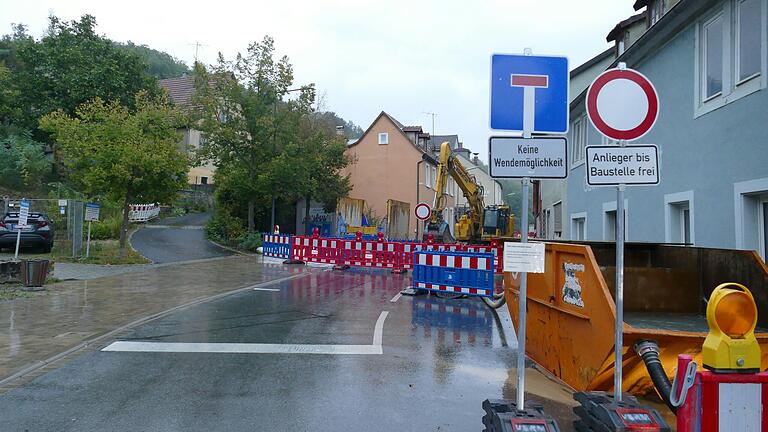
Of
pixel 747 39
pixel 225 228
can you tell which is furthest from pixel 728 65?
pixel 225 228

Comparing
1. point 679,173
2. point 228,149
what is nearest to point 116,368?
point 679,173

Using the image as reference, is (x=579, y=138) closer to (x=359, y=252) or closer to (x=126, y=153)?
(x=359, y=252)

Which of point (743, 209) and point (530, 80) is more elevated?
point (530, 80)

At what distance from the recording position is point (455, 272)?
12.8m

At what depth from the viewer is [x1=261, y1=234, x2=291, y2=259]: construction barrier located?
72.4 feet

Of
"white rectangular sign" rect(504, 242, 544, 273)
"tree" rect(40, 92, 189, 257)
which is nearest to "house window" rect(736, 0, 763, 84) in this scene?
"white rectangular sign" rect(504, 242, 544, 273)

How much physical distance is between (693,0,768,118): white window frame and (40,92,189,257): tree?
15641 millimetres

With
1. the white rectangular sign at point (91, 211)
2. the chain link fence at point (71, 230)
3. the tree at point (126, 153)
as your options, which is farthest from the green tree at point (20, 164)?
the white rectangular sign at point (91, 211)

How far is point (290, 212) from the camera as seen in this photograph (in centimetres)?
3441

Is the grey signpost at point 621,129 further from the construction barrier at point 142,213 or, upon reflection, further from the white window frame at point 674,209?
the construction barrier at point 142,213

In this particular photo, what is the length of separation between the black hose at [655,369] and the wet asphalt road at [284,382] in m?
1.10

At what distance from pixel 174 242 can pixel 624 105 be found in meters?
25.9

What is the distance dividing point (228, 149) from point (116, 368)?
22004 millimetres

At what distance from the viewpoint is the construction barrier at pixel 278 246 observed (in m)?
22.1
